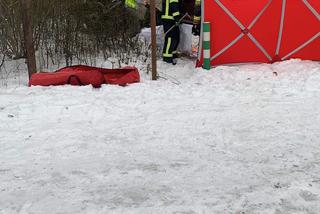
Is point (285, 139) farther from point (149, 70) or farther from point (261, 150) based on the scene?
point (149, 70)

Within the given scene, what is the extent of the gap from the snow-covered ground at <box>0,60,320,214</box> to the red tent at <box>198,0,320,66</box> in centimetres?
120

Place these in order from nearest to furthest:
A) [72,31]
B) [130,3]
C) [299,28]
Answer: [299,28], [72,31], [130,3]

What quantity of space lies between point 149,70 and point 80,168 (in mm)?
4293

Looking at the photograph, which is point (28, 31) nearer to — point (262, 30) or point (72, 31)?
point (72, 31)

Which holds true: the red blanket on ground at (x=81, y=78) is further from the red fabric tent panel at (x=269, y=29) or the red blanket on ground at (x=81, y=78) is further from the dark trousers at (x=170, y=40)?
the red fabric tent panel at (x=269, y=29)

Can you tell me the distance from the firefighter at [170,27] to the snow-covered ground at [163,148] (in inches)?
66.5

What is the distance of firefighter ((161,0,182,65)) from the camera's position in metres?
8.55

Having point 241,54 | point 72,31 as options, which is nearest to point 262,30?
point 241,54

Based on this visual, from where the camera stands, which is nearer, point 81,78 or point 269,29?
point 81,78

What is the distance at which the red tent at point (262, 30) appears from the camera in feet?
26.7

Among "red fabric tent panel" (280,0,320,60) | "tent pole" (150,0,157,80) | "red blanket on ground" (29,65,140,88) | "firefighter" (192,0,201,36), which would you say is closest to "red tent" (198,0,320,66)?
"red fabric tent panel" (280,0,320,60)

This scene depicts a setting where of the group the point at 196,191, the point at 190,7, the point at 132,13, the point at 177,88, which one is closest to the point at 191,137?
the point at 196,191

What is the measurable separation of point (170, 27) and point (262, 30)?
172cm

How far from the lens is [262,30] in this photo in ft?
27.2
